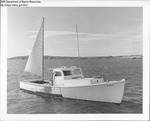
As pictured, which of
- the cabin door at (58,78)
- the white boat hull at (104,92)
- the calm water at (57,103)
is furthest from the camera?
the cabin door at (58,78)

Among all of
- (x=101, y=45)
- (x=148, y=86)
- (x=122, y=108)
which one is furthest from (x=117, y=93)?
(x=101, y=45)

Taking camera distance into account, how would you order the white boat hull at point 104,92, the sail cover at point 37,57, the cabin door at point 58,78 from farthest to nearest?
the cabin door at point 58,78 < the sail cover at point 37,57 < the white boat hull at point 104,92

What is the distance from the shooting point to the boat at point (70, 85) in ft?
16.5

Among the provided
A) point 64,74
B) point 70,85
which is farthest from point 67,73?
point 70,85

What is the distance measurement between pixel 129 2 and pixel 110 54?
4.36 feet

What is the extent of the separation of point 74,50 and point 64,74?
0.74 meters

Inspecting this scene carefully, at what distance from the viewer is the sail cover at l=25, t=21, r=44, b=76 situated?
18.2ft

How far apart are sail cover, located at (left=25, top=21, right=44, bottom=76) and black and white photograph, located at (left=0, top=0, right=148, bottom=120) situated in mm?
25

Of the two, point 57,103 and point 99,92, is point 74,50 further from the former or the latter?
point 57,103

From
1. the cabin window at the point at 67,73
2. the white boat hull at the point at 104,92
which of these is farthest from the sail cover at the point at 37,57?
the white boat hull at the point at 104,92

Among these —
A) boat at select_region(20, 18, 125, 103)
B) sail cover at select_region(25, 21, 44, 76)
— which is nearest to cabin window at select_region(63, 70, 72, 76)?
boat at select_region(20, 18, 125, 103)

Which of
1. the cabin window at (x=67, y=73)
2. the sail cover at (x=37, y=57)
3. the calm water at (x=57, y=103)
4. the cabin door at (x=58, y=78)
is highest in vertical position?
the sail cover at (x=37, y=57)

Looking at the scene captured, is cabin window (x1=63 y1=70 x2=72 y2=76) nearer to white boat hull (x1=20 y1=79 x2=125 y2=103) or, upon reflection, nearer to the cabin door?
the cabin door

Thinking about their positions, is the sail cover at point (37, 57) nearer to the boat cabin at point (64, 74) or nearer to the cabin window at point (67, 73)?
the boat cabin at point (64, 74)
